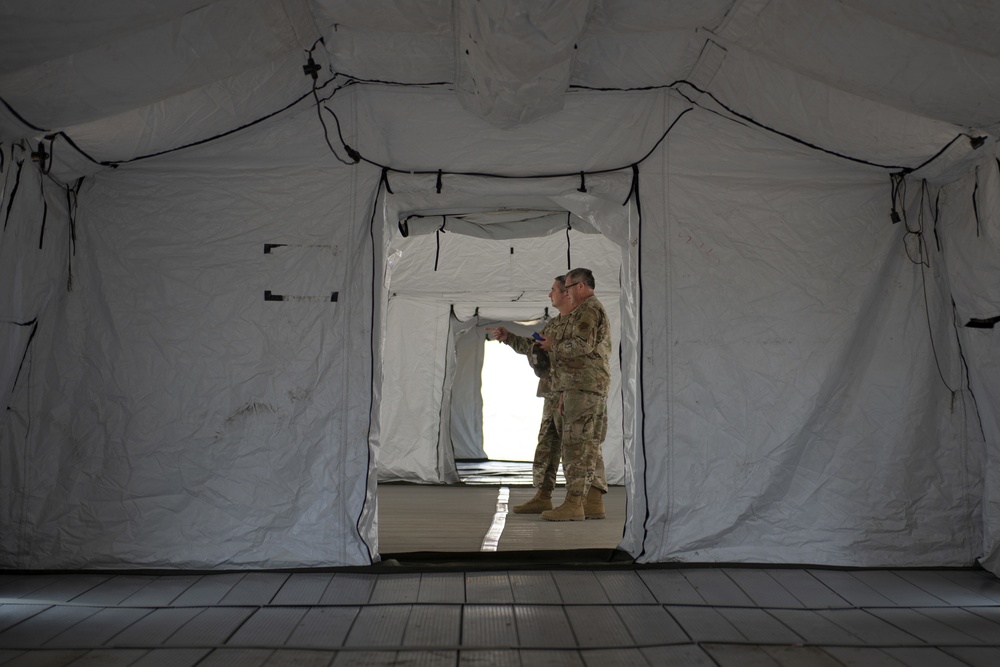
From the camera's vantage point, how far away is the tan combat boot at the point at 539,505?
15.2ft

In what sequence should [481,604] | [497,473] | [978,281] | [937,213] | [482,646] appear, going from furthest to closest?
[497,473]
[937,213]
[978,281]
[481,604]
[482,646]

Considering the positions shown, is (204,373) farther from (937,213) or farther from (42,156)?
(937,213)

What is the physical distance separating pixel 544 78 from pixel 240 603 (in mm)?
2121

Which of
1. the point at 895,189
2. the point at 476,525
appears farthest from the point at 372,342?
the point at 895,189

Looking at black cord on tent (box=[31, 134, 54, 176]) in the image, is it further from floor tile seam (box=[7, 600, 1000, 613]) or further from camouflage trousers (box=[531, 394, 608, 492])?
camouflage trousers (box=[531, 394, 608, 492])

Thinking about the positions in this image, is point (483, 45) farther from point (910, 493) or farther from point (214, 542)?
point (910, 493)

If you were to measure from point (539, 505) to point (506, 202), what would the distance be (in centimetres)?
206

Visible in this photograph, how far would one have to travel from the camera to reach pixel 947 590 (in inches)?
108

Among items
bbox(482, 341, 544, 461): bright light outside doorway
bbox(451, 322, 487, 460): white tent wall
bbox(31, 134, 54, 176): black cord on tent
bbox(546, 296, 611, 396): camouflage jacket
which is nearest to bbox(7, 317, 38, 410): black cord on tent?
bbox(31, 134, 54, 176): black cord on tent

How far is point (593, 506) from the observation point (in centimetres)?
445

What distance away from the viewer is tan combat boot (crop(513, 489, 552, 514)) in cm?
462

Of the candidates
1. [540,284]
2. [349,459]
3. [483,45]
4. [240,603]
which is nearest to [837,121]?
[483,45]

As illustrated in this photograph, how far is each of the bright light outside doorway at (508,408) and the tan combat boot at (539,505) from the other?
4.68 metres

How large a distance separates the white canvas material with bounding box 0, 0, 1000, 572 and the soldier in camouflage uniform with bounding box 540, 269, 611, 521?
0.82 metres
